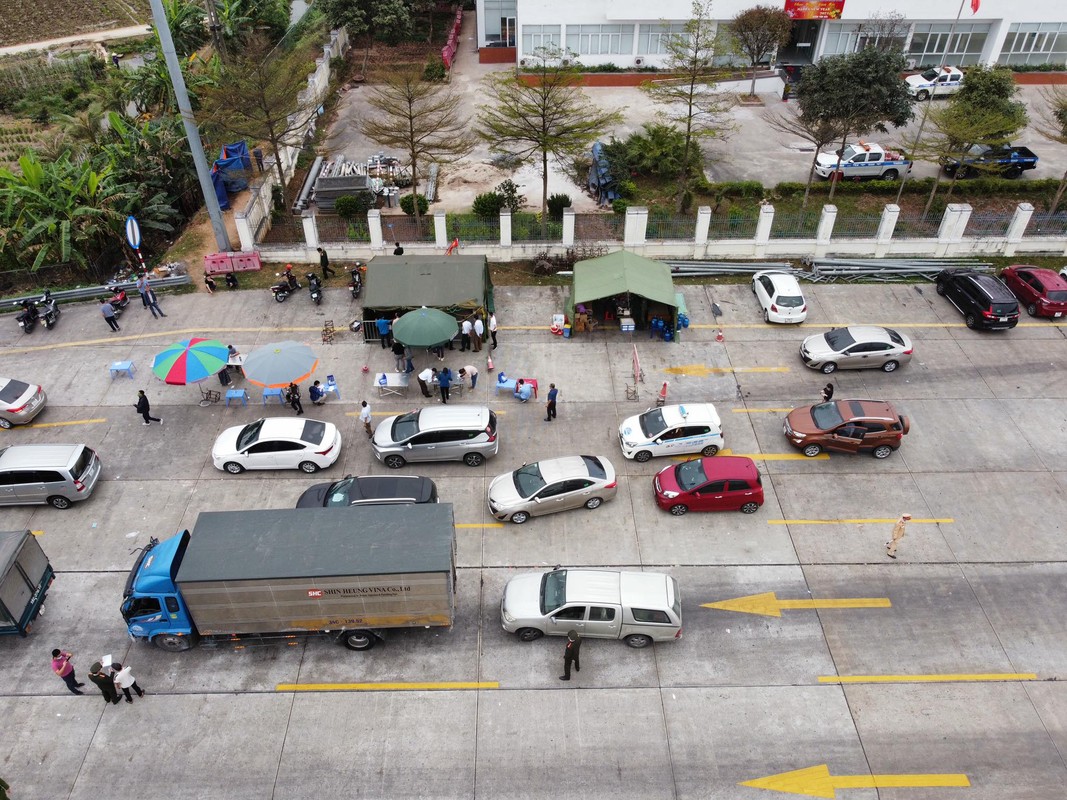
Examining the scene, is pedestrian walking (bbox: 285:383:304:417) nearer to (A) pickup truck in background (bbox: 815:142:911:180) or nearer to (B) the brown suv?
(B) the brown suv

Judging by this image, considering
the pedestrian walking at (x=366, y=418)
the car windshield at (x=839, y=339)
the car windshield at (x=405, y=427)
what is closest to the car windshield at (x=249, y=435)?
the pedestrian walking at (x=366, y=418)

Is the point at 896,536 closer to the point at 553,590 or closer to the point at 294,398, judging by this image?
the point at 553,590

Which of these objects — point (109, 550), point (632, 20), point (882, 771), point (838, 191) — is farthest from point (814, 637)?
point (632, 20)

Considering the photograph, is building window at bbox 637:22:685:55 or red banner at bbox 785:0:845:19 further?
building window at bbox 637:22:685:55

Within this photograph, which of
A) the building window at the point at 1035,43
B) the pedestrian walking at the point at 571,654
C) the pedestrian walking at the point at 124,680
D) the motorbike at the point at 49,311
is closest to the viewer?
the pedestrian walking at the point at 124,680

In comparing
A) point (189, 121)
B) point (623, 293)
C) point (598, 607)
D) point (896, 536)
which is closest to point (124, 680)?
point (598, 607)

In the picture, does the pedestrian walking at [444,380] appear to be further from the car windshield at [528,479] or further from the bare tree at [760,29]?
the bare tree at [760,29]

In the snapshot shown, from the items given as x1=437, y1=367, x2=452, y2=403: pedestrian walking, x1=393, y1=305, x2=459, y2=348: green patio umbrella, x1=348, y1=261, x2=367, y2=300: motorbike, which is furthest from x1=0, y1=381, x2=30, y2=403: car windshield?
x1=437, y1=367, x2=452, y2=403: pedestrian walking
